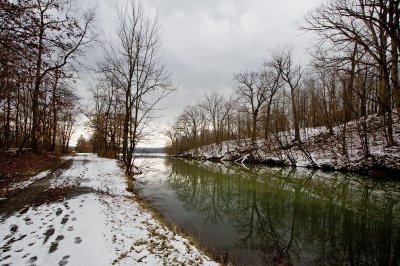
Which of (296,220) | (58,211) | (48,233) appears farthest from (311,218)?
(58,211)

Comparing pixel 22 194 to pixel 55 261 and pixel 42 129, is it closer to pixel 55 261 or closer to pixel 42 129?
pixel 55 261

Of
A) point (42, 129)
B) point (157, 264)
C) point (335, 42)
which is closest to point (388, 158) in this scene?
point (335, 42)

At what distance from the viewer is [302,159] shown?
83.4 feet

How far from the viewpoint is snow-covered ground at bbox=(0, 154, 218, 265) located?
452cm

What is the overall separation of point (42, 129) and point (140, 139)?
9416 mm

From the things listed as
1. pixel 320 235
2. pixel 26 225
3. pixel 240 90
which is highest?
pixel 240 90

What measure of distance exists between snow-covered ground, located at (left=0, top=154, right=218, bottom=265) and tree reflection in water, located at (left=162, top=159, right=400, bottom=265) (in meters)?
2.31

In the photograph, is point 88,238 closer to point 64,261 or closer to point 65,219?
point 64,261

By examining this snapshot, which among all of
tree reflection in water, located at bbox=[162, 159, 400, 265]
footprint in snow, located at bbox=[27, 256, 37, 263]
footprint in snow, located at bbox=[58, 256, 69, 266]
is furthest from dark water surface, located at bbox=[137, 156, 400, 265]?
footprint in snow, located at bbox=[27, 256, 37, 263]

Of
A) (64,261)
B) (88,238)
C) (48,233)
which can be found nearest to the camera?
(64,261)

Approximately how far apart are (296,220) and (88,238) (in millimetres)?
6877

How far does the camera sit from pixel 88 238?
533 cm

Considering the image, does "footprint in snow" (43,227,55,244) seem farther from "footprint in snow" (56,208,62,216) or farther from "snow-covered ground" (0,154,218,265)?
"footprint in snow" (56,208,62,216)

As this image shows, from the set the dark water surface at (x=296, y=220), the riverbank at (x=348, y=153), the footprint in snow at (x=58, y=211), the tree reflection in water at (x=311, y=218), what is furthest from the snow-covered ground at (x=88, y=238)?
the riverbank at (x=348, y=153)
